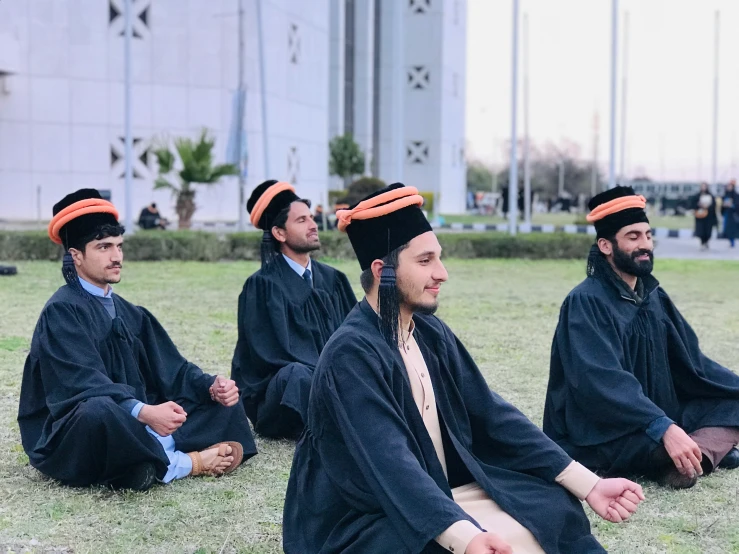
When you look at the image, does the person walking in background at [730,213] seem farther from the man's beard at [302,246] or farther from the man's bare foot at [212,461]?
the man's bare foot at [212,461]

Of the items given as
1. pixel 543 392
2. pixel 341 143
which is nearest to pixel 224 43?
pixel 341 143

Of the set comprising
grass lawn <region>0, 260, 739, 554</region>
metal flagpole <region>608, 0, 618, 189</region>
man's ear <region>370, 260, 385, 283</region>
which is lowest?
grass lawn <region>0, 260, 739, 554</region>

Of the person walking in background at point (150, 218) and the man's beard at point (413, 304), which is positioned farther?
the person walking in background at point (150, 218)

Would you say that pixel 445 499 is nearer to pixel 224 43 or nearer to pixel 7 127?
pixel 7 127

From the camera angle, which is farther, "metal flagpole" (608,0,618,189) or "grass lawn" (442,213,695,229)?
"grass lawn" (442,213,695,229)

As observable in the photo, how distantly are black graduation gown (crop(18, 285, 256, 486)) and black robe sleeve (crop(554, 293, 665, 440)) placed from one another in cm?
186

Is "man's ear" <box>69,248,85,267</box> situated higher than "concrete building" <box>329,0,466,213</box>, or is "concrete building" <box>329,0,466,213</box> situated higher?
"concrete building" <box>329,0,466,213</box>

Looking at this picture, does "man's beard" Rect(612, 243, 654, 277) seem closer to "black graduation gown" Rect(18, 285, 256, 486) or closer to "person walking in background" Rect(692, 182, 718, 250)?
"black graduation gown" Rect(18, 285, 256, 486)

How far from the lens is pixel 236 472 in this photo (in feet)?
17.9

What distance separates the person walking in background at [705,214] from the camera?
24000mm

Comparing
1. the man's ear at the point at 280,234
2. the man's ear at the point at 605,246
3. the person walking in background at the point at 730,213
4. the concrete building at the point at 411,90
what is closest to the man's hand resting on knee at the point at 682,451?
the man's ear at the point at 605,246

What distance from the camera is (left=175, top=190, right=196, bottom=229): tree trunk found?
938 inches

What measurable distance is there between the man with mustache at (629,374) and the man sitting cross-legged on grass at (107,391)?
1.87 metres

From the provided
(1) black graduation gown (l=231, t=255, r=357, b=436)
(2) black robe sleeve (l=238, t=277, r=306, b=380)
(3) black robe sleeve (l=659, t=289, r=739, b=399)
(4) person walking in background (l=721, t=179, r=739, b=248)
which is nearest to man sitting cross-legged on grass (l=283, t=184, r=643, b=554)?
(3) black robe sleeve (l=659, t=289, r=739, b=399)
